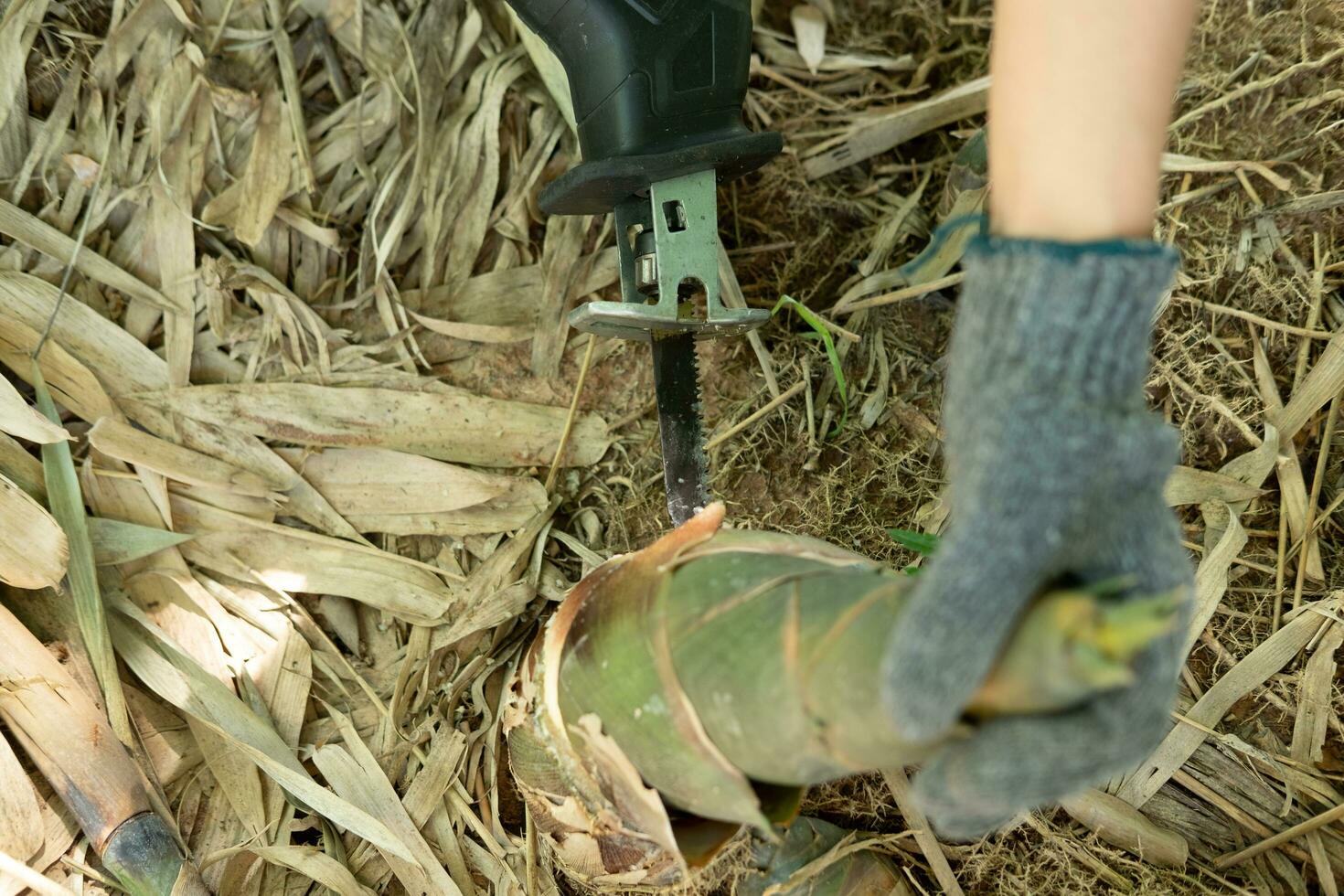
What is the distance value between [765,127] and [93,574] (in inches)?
46.4

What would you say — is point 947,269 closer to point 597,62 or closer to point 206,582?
point 597,62

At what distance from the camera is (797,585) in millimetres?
765

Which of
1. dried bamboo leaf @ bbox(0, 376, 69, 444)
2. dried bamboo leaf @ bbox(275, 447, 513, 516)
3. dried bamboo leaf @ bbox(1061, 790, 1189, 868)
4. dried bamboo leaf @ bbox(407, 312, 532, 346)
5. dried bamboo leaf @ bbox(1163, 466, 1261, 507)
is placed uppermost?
dried bamboo leaf @ bbox(407, 312, 532, 346)

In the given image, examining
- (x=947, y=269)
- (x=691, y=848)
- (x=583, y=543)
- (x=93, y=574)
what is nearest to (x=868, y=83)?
(x=947, y=269)

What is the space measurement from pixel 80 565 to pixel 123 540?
0.21 ft

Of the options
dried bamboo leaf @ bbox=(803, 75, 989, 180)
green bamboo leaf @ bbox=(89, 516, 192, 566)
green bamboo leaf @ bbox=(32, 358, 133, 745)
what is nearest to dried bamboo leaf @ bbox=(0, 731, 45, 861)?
green bamboo leaf @ bbox=(32, 358, 133, 745)

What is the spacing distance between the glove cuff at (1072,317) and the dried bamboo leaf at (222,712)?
101cm

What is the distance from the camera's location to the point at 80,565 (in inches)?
49.1

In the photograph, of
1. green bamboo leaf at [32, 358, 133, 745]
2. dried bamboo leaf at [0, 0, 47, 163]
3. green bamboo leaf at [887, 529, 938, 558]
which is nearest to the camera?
green bamboo leaf at [887, 529, 938, 558]

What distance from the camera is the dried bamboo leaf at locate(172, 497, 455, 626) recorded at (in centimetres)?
134

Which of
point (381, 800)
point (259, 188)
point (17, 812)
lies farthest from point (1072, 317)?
point (17, 812)

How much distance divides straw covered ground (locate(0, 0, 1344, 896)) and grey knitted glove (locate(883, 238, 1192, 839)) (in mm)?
649

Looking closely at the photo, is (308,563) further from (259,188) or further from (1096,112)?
(1096,112)

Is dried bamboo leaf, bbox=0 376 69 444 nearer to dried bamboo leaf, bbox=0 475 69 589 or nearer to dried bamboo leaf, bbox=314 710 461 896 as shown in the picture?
dried bamboo leaf, bbox=0 475 69 589
